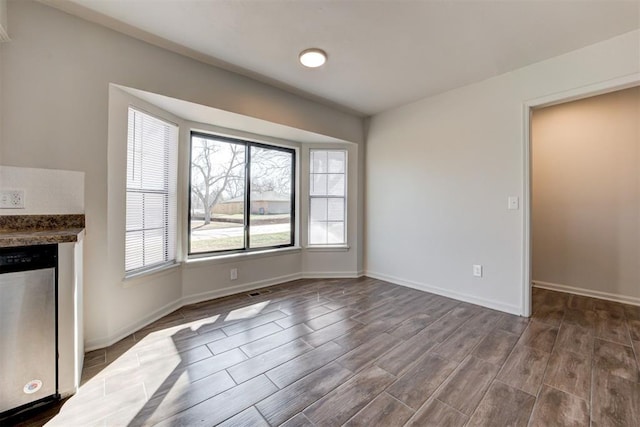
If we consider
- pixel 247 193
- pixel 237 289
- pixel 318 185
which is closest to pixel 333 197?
pixel 318 185

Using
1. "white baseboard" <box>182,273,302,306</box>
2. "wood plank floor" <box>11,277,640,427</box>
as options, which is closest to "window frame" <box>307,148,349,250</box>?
"white baseboard" <box>182,273,302,306</box>

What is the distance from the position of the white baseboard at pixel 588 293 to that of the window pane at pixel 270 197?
362 cm

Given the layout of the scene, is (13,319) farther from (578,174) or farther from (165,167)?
(578,174)

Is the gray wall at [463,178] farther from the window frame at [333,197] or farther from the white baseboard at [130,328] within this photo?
the white baseboard at [130,328]

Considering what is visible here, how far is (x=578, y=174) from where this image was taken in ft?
11.1

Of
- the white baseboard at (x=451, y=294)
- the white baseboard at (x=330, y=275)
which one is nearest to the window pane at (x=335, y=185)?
the white baseboard at (x=330, y=275)

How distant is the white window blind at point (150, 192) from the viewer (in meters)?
2.41

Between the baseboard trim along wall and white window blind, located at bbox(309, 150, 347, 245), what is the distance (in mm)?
507

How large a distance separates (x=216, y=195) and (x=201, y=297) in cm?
124

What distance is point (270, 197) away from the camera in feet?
12.5

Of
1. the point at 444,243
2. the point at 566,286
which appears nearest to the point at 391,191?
the point at 444,243

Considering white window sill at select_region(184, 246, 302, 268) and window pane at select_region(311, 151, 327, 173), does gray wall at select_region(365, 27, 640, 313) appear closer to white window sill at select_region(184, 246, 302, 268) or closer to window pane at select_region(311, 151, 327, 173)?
window pane at select_region(311, 151, 327, 173)

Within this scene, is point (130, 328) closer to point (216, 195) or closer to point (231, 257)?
point (231, 257)

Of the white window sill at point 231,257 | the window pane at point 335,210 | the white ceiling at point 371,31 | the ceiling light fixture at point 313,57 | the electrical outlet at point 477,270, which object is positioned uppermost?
the white ceiling at point 371,31
